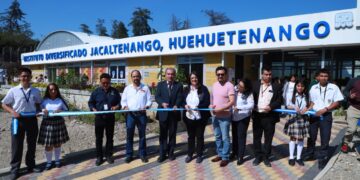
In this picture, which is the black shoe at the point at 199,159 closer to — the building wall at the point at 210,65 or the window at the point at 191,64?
the building wall at the point at 210,65

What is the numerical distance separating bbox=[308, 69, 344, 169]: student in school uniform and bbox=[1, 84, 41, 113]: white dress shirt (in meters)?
4.72

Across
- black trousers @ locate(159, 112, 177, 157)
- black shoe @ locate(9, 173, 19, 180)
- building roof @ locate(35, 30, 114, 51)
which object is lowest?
black shoe @ locate(9, 173, 19, 180)

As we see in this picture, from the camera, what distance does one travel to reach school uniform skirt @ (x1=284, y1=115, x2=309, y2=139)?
18.1ft

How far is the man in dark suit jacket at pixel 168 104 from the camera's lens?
5.72 metres

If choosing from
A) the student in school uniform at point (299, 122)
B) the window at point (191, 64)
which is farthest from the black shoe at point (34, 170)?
the window at point (191, 64)

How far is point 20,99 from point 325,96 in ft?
16.4

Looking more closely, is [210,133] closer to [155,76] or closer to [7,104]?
[7,104]

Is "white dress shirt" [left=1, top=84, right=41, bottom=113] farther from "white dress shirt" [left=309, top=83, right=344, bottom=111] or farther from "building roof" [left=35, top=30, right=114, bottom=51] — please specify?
"building roof" [left=35, top=30, right=114, bottom=51]

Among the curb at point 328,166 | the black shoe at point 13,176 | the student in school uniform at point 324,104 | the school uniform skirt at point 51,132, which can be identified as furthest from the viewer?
the school uniform skirt at point 51,132

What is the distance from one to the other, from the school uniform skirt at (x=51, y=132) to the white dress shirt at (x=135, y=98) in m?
1.16

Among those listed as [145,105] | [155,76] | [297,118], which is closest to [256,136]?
[297,118]

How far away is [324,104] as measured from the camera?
5.20m

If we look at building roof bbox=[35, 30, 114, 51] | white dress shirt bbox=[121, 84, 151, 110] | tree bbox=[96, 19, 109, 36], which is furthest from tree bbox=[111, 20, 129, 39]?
white dress shirt bbox=[121, 84, 151, 110]

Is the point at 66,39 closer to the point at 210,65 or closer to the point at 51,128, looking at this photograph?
the point at 210,65
